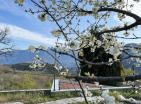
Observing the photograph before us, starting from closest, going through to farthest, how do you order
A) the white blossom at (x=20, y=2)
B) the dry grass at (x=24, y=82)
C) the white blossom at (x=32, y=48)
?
the white blossom at (x=20, y=2)
the white blossom at (x=32, y=48)
the dry grass at (x=24, y=82)

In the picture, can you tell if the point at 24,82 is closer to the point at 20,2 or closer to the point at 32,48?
the point at 32,48

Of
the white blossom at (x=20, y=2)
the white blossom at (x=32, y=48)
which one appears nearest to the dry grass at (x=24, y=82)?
the white blossom at (x=32, y=48)

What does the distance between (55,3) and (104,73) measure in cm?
3048

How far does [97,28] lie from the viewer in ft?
17.0

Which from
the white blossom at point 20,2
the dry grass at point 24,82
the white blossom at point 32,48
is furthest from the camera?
the dry grass at point 24,82

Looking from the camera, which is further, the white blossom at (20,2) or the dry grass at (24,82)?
the dry grass at (24,82)

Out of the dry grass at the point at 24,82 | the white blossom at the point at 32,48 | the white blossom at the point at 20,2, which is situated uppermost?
the dry grass at the point at 24,82

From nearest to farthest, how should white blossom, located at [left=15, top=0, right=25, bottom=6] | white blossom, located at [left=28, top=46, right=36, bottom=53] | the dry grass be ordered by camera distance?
white blossom, located at [left=15, top=0, right=25, bottom=6] → white blossom, located at [left=28, top=46, right=36, bottom=53] → the dry grass

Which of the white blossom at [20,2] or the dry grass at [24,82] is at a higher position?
the dry grass at [24,82]

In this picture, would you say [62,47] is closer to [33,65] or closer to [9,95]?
[33,65]

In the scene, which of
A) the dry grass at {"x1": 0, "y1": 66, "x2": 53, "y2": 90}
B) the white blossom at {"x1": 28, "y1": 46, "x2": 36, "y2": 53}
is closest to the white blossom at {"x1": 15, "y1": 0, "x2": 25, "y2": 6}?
the white blossom at {"x1": 28, "y1": 46, "x2": 36, "y2": 53}

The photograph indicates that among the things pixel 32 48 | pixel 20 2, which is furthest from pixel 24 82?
pixel 20 2

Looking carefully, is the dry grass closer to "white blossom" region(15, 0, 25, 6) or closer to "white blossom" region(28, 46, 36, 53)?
"white blossom" region(28, 46, 36, 53)

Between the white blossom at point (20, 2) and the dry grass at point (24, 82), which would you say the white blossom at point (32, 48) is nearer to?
the white blossom at point (20, 2)
